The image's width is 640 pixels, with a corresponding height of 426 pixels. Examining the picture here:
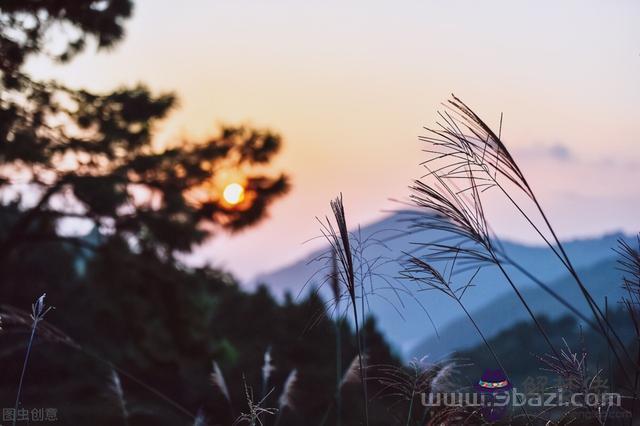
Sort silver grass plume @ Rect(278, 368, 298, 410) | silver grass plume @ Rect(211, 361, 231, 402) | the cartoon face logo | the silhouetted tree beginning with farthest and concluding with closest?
the silhouetted tree, silver grass plume @ Rect(278, 368, 298, 410), silver grass plume @ Rect(211, 361, 231, 402), the cartoon face logo

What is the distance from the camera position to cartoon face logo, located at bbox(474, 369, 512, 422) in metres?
2.34

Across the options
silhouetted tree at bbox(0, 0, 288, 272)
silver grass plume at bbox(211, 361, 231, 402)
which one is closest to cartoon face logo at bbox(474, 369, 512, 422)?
silver grass plume at bbox(211, 361, 231, 402)

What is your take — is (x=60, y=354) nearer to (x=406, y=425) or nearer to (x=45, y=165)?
(x=45, y=165)

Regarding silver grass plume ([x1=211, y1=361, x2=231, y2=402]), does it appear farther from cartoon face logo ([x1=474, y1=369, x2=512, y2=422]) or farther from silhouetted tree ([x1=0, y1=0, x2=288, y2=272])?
silhouetted tree ([x1=0, y1=0, x2=288, y2=272])

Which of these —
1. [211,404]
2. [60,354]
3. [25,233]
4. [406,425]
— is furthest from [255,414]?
[60,354]

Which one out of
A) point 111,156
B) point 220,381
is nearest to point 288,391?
A: point 220,381

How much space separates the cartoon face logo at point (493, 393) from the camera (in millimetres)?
2344

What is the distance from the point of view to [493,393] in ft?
7.99

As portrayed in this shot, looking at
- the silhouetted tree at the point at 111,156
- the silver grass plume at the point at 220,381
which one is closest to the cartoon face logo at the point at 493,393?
the silver grass plume at the point at 220,381

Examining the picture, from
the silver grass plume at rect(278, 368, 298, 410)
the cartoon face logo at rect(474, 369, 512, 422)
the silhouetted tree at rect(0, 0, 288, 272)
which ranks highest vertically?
the silhouetted tree at rect(0, 0, 288, 272)

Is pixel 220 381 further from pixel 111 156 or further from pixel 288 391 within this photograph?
pixel 111 156

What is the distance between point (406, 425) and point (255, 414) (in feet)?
1.71

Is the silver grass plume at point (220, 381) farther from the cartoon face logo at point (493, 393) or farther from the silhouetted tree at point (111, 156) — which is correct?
the silhouetted tree at point (111, 156)

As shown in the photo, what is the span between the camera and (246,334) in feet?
102
